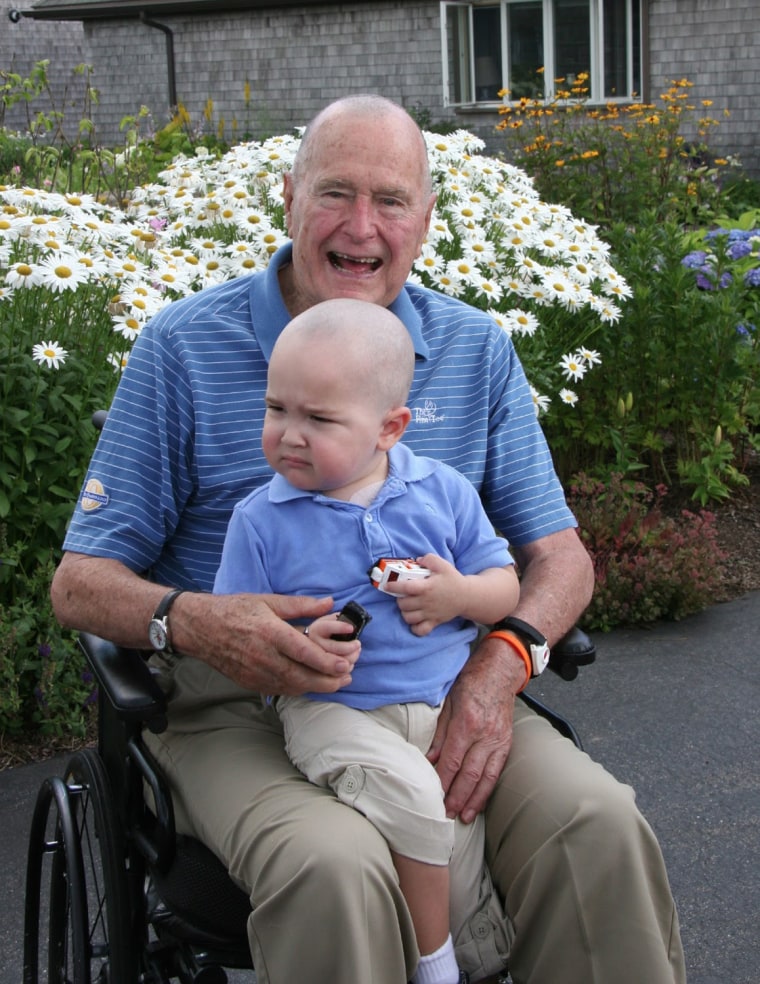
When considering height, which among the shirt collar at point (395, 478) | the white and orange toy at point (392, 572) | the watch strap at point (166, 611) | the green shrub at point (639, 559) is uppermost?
the shirt collar at point (395, 478)

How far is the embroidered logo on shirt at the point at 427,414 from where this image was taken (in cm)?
248

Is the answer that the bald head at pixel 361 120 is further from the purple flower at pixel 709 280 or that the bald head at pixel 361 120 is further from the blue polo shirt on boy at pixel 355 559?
the purple flower at pixel 709 280

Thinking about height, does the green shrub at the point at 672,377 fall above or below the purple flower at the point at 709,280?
below

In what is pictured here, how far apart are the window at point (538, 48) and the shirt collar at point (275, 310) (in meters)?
13.0

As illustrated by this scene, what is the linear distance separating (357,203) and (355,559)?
0.76m

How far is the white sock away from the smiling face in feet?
3.96

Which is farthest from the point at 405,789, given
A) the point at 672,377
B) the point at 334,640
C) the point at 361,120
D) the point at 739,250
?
the point at 739,250

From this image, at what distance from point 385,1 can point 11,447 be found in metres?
13.3

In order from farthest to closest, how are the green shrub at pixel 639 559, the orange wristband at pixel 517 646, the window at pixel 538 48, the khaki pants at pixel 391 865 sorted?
1. the window at pixel 538 48
2. the green shrub at pixel 639 559
3. the orange wristband at pixel 517 646
4. the khaki pants at pixel 391 865

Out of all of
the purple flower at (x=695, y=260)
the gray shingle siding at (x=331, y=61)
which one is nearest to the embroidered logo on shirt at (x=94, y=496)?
the purple flower at (x=695, y=260)

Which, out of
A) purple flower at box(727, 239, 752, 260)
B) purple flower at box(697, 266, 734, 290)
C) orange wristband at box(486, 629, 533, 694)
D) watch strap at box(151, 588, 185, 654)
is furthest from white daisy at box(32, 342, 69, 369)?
purple flower at box(727, 239, 752, 260)

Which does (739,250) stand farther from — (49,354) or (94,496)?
(94,496)

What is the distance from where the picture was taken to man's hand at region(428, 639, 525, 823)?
6.82 ft

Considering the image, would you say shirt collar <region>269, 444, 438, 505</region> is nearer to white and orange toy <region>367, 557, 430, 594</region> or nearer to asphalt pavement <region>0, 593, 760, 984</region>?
white and orange toy <region>367, 557, 430, 594</region>
